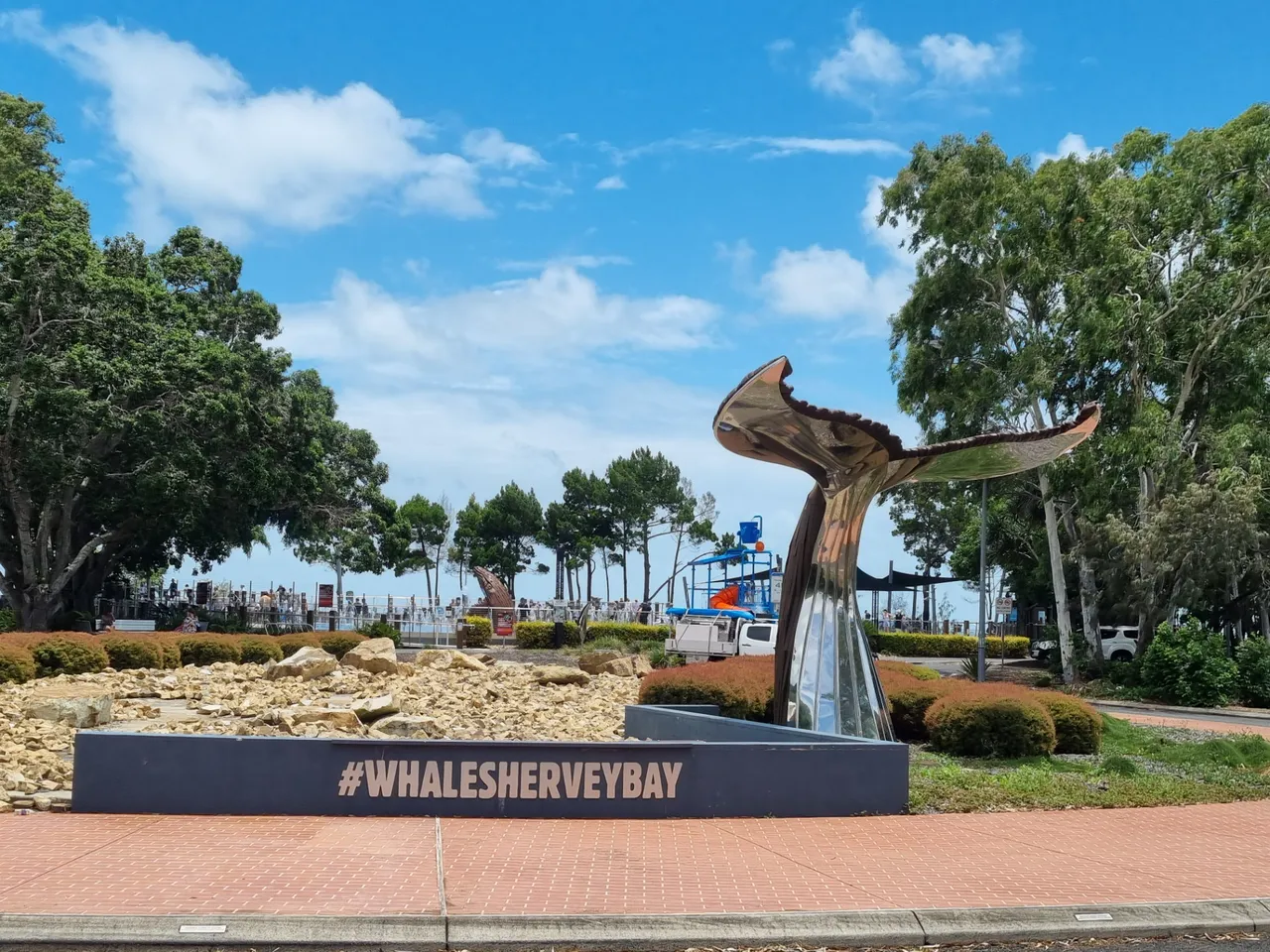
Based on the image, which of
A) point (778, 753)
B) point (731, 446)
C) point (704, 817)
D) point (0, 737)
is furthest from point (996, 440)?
point (0, 737)

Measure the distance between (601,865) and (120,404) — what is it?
104ft

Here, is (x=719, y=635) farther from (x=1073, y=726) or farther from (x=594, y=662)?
(x=1073, y=726)

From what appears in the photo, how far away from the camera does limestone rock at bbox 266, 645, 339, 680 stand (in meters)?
23.0

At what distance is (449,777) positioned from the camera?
1002 cm

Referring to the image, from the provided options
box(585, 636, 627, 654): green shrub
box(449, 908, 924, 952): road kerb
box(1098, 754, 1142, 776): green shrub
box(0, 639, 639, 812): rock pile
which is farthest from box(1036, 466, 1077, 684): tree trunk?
box(449, 908, 924, 952): road kerb

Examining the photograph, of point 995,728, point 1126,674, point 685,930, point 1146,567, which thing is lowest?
point 1126,674

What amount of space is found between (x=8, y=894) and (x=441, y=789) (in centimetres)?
365

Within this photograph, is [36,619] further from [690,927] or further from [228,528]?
[690,927]

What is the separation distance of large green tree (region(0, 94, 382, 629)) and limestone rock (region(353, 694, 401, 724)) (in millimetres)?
21343

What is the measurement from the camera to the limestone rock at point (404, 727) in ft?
47.6

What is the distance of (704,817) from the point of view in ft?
33.8

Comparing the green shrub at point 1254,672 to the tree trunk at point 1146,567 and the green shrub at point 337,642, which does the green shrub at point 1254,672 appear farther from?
the green shrub at point 337,642

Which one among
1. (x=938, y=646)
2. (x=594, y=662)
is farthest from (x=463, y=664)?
(x=938, y=646)

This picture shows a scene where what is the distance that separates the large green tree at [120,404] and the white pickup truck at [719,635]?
15678mm
